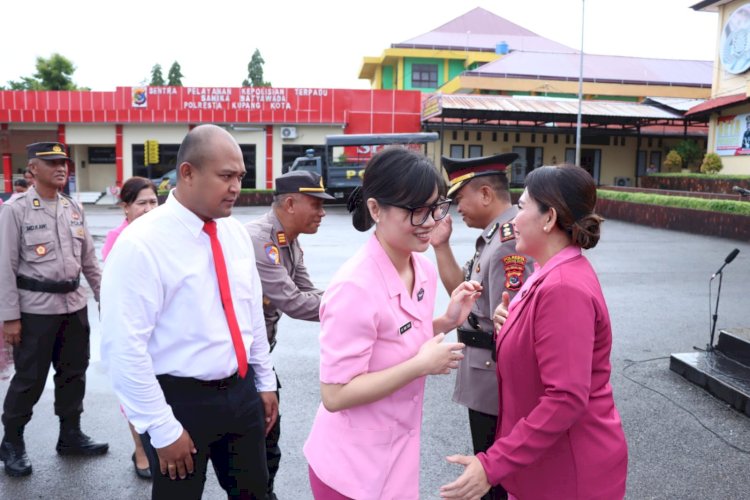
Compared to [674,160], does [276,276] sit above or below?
below

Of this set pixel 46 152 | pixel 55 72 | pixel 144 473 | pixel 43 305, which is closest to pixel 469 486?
pixel 144 473

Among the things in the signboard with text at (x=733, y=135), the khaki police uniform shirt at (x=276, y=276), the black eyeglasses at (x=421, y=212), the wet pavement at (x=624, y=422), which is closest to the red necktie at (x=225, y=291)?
the wet pavement at (x=624, y=422)

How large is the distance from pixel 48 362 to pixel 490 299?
2846 mm

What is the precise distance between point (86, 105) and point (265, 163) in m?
9.89

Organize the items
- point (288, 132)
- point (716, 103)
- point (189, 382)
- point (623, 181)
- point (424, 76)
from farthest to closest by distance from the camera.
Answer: point (424, 76), point (623, 181), point (288, 132), point (716, 103), point (189, 382)

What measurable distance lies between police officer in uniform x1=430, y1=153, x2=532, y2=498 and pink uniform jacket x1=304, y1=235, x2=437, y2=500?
0.68m

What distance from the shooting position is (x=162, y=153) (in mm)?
32625

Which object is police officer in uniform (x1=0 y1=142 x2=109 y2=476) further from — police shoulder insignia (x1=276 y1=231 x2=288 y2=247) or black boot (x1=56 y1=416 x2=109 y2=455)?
police shoulder insignia (x1=276 y1=231 x2=288 y2=247)

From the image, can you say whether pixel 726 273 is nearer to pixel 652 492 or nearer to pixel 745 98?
pixel 652 492

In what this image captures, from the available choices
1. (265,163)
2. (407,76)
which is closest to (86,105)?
(265,163)

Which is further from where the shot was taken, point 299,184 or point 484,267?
point 299,184

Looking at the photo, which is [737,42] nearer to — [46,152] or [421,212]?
[46,152]

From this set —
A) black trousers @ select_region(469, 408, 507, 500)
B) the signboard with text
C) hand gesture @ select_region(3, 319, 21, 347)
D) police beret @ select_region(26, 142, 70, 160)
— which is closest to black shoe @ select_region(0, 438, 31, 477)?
hand gesture @ select_region(3, 319, 21, 347)

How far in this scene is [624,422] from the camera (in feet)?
14.4
